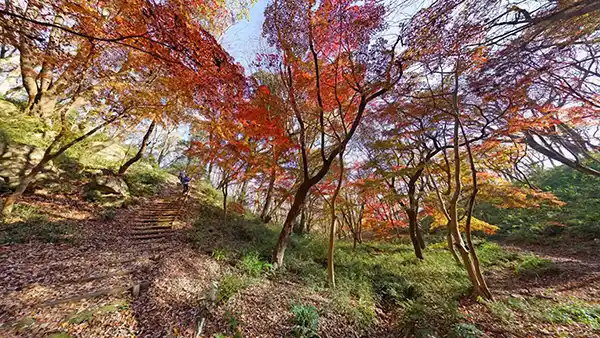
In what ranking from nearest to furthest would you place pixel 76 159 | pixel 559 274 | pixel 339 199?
pixel 559 274 < pixel 76 159 < pixel 339 199

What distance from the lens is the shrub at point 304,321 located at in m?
3.37

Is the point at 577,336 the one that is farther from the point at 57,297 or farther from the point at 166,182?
the point at 166,182

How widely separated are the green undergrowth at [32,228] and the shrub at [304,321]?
5.94 meters

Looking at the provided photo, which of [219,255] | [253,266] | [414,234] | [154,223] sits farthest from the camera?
[414,234]

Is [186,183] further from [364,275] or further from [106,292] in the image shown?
[364,275]

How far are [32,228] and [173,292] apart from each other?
4.67 metres

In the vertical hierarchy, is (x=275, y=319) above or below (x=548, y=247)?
below

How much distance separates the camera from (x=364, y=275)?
6676mm

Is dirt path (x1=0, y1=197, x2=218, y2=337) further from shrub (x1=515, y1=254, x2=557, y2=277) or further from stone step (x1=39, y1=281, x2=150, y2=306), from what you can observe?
shrub (x1=515, y1=254, x2=557, y2=277)

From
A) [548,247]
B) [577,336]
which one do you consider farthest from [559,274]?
[548,247]

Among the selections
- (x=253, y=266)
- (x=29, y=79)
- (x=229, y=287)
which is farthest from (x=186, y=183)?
(x=229, y=287)

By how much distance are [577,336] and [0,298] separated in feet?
29.2

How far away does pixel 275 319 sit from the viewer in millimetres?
3619

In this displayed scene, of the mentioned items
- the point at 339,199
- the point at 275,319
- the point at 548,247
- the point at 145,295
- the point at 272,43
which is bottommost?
the point at 275,319
